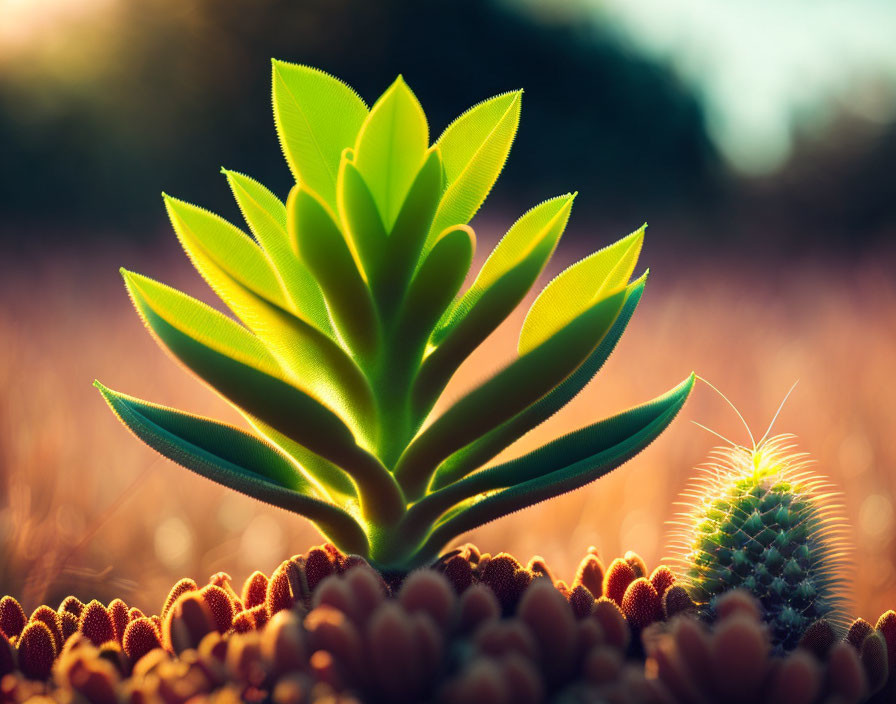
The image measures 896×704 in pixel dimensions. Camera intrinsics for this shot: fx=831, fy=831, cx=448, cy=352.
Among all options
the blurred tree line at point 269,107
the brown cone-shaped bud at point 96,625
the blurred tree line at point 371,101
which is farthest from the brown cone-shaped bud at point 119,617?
the blurred tree line at point 269,107

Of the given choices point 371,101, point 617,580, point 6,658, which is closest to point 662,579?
point 617,580

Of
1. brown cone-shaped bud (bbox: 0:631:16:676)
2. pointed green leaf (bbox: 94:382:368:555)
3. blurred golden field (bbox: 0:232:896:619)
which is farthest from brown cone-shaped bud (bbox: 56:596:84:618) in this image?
blurred golden field (bbox: 0:232:896:619)

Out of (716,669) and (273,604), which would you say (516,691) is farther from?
(273,604)

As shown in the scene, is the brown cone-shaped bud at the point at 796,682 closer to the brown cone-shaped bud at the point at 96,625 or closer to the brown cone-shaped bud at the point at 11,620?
the brown cone-shaped bud at the point at 96,625

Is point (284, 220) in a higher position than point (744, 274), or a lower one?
lower

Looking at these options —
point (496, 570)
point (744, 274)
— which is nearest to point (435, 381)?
point (496, 570)

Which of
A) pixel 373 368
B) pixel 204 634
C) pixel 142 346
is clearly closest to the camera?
pixel 204 634
